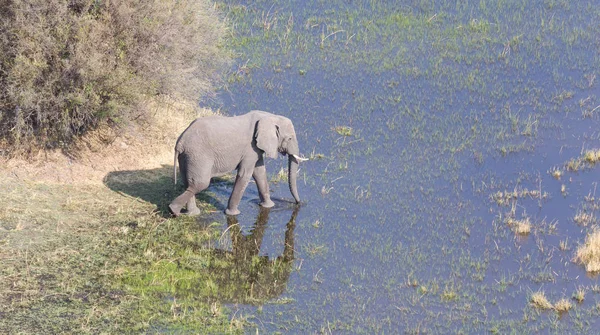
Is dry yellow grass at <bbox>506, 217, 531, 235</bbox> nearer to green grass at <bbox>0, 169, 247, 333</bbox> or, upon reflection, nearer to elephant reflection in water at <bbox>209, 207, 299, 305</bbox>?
elephant reflection in water at <bbox>209, 207, 299, 305</bbox>

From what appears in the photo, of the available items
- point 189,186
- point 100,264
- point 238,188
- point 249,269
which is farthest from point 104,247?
point 238,188

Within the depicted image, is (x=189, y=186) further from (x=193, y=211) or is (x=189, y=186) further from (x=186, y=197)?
(x=193, y=211)

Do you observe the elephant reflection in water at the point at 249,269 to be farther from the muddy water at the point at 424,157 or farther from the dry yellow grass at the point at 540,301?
the dry yellow grass at the point at 540,301

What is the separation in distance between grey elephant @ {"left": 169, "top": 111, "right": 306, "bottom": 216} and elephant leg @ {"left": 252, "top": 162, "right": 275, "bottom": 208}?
2.9 inches

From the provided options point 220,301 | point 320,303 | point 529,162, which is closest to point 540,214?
point 529,162

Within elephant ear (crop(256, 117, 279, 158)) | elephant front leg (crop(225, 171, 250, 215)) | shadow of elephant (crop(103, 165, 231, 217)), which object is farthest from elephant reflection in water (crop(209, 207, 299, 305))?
elephant ear (crop(256, 117, 279, 158))

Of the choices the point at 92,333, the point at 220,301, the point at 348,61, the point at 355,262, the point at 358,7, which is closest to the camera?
the point at 92,333

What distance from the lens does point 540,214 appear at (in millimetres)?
17234

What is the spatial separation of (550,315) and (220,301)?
4.35 meters

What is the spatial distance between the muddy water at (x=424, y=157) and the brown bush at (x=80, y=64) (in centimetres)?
264

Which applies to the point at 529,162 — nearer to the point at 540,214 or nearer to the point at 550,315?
the point at 540,214

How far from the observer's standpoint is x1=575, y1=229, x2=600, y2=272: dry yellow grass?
15164mm

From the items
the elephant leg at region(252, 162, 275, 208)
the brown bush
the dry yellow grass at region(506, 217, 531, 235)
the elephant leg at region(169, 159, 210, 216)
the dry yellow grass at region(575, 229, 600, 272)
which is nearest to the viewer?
the dry yellow grass at region(575, 229, 600, 272)

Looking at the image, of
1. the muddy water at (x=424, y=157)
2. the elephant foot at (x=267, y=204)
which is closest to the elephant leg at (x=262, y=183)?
the elephant foot at (x=267, y=204)
